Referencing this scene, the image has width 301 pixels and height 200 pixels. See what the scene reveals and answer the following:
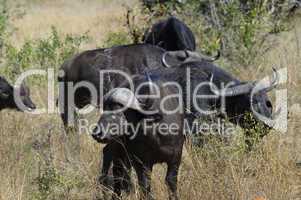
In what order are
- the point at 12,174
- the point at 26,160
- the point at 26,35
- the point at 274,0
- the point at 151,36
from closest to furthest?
the point at 12,174, the point at 26,160, the point at 151,36, the point at 274,0, the point at 26,35

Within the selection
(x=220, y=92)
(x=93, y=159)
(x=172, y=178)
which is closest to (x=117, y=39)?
(x=220, y=92)

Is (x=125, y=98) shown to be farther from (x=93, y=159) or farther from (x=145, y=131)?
(x=93, y=159)

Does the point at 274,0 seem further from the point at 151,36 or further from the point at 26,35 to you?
the point at 26,35

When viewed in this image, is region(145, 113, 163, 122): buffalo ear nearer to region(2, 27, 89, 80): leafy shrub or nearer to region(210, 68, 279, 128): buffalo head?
region(210, 68, 279, 128): buffalo head

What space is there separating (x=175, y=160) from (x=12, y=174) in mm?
1828

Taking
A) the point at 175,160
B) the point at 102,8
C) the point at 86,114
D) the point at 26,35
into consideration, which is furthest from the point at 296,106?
the point at 102,8

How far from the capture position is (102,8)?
27.3 meters

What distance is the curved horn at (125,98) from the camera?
6.15 meters

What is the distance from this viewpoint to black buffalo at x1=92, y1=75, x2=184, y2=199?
6.15 meters

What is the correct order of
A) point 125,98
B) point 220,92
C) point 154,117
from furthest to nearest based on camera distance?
point 220,92 → point 154,117 → point 125,98

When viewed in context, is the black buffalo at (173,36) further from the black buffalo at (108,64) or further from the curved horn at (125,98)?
the curved horn at (125,98)

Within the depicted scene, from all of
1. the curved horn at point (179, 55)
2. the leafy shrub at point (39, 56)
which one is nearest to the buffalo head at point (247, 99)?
the curved horn at point (179, 55)

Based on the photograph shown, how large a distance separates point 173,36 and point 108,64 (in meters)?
1.24

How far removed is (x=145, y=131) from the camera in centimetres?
627
